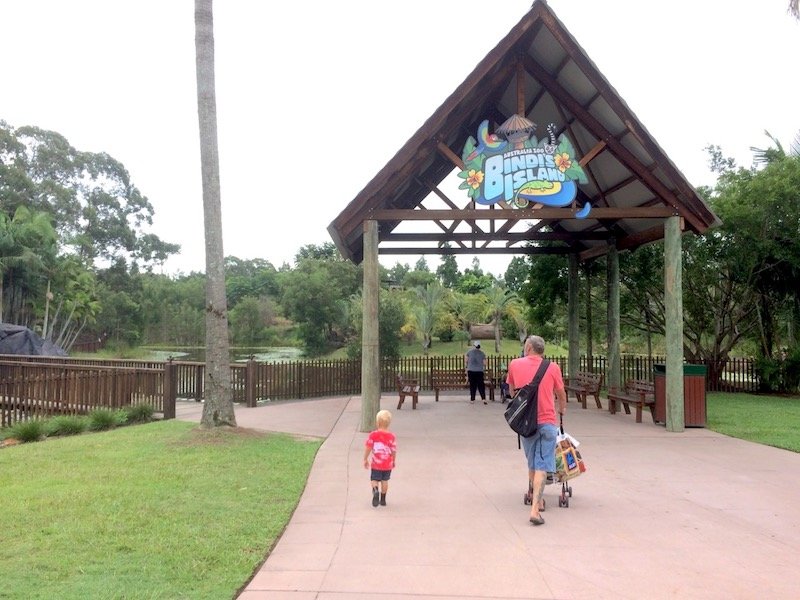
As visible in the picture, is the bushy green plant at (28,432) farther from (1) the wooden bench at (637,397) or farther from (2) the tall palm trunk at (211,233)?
(1) the wooden bench at (637,397)

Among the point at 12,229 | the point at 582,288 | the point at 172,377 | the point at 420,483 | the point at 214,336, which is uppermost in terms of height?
the point at 12,229

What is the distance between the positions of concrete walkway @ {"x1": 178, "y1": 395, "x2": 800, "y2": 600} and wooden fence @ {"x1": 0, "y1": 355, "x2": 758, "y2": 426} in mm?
6125

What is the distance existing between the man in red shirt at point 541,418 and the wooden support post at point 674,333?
20.8 feet

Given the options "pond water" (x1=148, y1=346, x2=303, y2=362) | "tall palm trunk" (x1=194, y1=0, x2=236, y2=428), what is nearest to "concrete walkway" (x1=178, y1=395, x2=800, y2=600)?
"tall palm trunk" (x1=194, y1=0, x2=236, y2=428)

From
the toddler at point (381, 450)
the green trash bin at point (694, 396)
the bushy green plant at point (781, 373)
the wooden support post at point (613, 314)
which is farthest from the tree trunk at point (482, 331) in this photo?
the toddler at point (381, 450)

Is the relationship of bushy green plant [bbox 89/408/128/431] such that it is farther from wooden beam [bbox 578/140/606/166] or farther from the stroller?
wooden beam [bbox 578/140/606/166]

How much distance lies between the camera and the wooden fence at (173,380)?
45.2ft

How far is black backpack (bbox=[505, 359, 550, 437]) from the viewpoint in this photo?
→ 5879mm

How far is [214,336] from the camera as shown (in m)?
10.5

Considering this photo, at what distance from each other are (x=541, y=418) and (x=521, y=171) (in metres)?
6.75

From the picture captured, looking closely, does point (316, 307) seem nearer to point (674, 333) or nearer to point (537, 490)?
point (674, 333)

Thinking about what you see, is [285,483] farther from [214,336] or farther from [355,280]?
[355,280]

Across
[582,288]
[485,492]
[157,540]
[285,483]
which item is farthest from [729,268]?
[157,540]

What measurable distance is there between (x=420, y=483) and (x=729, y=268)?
16262mm
